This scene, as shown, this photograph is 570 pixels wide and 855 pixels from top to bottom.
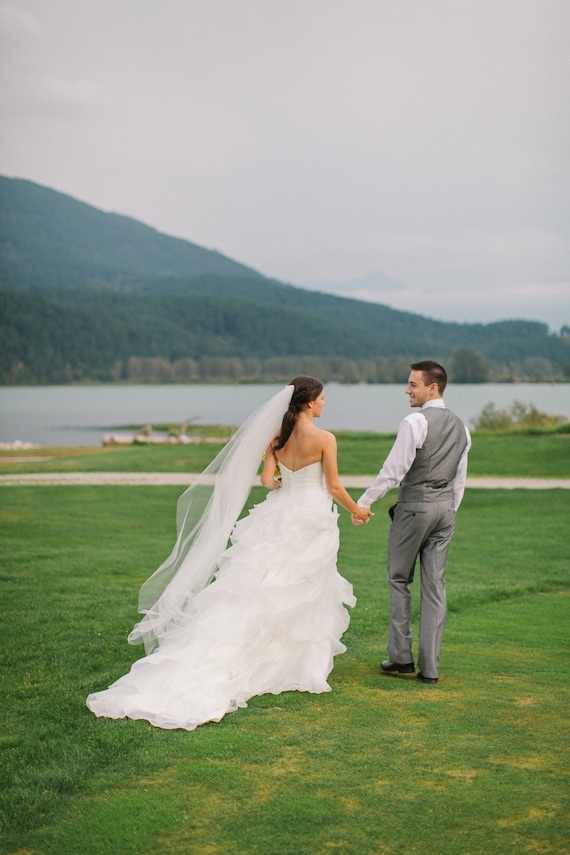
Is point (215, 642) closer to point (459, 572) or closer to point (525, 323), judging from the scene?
point (459, 572)

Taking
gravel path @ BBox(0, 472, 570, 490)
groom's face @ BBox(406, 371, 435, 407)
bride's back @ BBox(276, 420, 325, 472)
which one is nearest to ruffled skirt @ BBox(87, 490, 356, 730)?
bride's back @ BBox(276, 420, 325, 472)

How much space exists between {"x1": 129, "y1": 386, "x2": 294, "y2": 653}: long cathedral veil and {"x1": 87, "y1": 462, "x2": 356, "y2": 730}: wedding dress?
122 mm

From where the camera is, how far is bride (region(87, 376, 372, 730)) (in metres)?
6.17

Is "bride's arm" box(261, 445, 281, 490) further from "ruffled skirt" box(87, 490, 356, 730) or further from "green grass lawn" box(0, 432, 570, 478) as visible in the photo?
"green grass lawn" box(0, 432, 570, 478)

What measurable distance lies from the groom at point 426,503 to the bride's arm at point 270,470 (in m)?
0.71

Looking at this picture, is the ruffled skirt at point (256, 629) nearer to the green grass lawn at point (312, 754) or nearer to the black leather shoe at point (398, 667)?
the green grass lawn at point (312, 754)

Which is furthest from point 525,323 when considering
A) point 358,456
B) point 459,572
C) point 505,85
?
point 459,572

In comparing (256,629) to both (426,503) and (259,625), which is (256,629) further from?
(426,503)

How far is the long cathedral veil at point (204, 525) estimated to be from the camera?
6715 millimetres

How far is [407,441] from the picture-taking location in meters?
6.51

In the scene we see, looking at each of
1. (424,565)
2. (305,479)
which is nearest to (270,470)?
(305,479)

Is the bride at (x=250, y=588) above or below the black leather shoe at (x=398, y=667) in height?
above

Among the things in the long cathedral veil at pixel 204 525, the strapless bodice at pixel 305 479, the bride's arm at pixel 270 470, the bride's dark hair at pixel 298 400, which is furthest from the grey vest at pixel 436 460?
the long cathedral veil at pixel 204 525

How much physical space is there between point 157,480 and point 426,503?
18.0 metres
